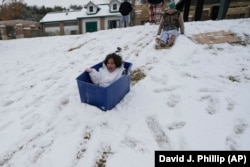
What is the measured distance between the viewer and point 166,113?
8.43 feet

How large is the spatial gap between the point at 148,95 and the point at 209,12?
1254 cm

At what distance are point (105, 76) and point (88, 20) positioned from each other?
79.1 feet

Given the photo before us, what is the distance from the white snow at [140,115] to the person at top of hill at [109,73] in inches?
14.3

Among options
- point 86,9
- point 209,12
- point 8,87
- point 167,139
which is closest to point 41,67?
point 8,87

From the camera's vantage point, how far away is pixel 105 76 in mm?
3033

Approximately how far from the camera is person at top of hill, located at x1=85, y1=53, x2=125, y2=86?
9.78ft

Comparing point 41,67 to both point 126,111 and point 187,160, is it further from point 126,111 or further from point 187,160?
point 187,160

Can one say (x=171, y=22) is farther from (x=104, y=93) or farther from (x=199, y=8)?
(x=199, y=8)

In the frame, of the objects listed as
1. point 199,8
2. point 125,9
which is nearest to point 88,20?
point 125,9

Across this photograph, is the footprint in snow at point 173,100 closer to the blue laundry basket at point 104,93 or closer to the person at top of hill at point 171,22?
the blue laundry basket at point 104,93

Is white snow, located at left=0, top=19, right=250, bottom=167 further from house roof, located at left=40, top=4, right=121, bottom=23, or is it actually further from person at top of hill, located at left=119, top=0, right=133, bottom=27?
house roof, located at left=40, top=4, right=121, bottom=23

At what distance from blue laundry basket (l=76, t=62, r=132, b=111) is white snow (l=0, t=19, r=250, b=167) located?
0.27 ft

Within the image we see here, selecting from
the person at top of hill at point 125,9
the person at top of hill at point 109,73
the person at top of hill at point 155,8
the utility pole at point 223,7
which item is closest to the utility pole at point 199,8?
the utility pole at point 223,7

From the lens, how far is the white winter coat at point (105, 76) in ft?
9.78
